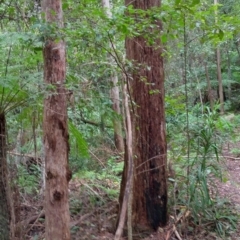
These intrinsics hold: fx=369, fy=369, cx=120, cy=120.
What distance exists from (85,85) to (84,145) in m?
1.14

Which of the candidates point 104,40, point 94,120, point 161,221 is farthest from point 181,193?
point 104,40

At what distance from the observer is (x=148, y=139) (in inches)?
201

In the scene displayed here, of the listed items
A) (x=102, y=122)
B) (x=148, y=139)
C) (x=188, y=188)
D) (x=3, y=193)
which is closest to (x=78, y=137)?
(x=102, y=122)

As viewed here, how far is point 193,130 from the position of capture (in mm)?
5922

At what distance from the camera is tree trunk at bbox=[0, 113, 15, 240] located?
4421 mm

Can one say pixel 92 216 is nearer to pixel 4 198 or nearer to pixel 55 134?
pixel 4 198

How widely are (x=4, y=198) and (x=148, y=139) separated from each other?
2019 mm

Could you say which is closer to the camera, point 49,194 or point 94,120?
point 49,194

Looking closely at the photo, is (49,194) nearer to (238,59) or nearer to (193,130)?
(193,130)

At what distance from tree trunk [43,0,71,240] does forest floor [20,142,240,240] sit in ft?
3.29

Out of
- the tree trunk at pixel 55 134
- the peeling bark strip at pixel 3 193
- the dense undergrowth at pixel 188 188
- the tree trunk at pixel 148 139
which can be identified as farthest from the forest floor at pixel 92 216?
the tree trunk at pixel 55 134

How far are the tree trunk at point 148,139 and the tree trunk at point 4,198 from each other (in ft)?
4.87

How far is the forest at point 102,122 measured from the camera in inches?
146

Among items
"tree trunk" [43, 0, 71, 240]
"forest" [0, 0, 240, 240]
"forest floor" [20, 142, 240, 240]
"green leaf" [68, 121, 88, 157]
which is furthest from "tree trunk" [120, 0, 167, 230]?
"tree trunk" [43, 0, 71, 240]
